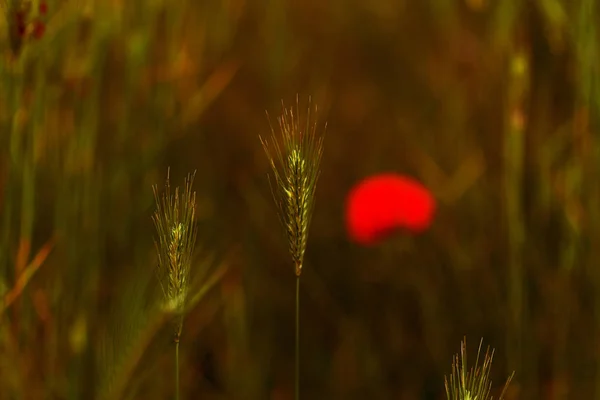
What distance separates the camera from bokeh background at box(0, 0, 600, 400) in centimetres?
79

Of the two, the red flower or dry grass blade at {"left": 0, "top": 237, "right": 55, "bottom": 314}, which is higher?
the red flower

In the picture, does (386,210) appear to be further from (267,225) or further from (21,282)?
(21,282)

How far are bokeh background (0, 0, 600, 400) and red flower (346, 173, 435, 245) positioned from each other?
3 cm

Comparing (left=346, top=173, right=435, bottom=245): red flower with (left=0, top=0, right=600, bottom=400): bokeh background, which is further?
(left=346, top=173, right=435, bottom=245): red flower

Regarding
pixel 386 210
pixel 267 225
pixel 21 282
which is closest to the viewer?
pixel 21 282

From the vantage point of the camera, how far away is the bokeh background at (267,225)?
79cm

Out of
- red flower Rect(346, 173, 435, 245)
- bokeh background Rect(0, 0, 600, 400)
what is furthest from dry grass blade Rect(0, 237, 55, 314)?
red flower Rect(346, 173, 435, 245)

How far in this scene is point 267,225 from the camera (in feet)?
3.75

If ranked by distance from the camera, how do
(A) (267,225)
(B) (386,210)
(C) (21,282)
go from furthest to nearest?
(A) (267,225) → (B) (386,210) → (C) (21,282)

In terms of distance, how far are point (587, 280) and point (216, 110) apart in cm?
68

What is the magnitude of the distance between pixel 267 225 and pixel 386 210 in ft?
0.67

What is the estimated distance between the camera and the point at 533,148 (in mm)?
1091

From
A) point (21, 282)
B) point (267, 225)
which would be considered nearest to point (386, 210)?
point (267, 225)

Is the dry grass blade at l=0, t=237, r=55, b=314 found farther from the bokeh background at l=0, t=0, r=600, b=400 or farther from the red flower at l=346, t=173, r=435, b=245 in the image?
the red flower at l=346, t=173, r=435, b=245
